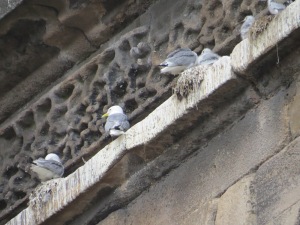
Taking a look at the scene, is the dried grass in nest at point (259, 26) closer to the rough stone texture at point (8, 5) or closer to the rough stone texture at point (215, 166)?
the rough stone texture at point (215, 166)

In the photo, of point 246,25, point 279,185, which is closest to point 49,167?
point 246,25

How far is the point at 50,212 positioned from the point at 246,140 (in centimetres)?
148

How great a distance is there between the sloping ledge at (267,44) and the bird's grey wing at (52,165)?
1.52m

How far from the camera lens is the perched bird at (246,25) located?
8.89 m

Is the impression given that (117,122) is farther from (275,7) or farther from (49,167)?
(275,7)

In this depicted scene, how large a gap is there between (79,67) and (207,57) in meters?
1.53

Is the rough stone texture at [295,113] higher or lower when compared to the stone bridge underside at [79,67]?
lower

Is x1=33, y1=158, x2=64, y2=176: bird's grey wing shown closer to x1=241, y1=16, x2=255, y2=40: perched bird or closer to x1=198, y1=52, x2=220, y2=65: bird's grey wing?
x1=198, y1=52, x2=220, y2=65: bird's grey wing

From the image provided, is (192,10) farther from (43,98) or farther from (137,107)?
(43,98)

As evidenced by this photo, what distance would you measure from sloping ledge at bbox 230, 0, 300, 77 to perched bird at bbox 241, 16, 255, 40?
6.2 inches

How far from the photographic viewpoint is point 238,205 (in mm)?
8555

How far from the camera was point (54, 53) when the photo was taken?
10586mm

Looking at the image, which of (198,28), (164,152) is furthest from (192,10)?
(164,152)

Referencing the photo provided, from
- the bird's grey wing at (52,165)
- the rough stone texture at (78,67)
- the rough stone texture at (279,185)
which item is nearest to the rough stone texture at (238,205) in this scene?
the rough stone texture at (279,185)
